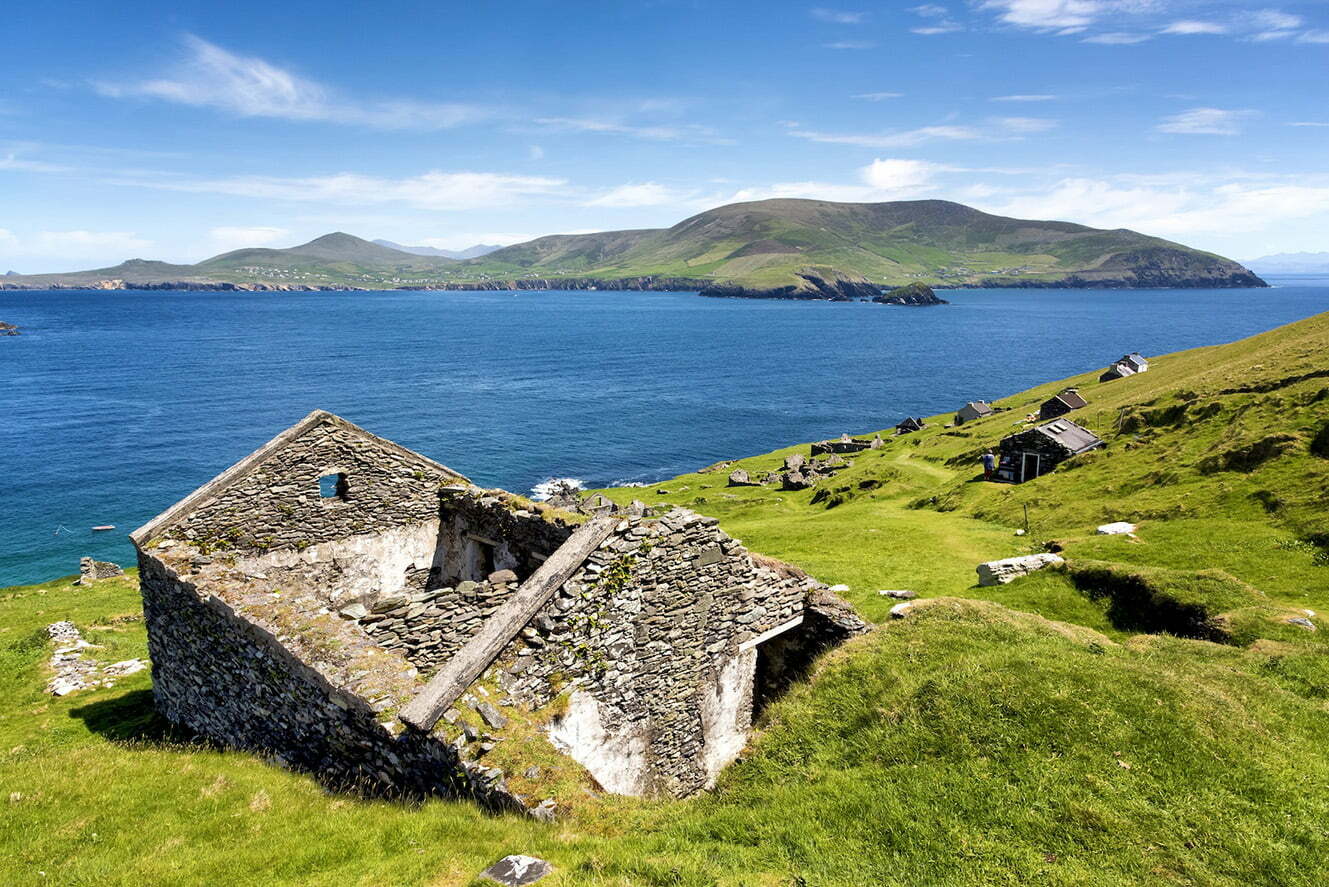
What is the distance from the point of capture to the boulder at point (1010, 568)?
26875 millimetres

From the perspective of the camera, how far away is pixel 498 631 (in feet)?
39.2

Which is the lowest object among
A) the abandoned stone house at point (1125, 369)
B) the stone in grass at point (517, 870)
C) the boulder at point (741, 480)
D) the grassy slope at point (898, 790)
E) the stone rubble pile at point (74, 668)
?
the boulder at point (741, 480)

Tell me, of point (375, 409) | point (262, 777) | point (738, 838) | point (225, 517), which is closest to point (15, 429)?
point (375, 409)

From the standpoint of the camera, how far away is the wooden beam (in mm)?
11024

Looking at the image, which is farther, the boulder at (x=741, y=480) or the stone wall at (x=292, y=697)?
the boulder at (x=741, y=480)

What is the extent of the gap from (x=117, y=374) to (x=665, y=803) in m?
165

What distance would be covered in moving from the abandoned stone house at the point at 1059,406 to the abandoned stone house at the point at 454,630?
5673cm

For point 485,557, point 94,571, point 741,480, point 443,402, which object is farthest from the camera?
point 443,402

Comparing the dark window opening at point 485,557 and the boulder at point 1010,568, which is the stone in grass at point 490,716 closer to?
the dark window opening at point 485,557

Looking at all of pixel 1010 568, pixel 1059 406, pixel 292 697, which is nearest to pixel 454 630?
pixel 292 697

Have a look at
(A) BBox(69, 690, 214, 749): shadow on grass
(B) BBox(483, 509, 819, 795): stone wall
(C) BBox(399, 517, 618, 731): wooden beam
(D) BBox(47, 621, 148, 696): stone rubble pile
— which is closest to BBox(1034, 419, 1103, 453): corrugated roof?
(B) BBox(483, 509, 819, 795): stone wall

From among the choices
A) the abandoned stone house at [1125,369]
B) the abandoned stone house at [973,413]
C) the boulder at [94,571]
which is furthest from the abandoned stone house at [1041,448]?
the boulder at [94,571]

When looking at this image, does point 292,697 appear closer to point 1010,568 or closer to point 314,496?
point 314,496

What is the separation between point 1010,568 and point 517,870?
23967mm
